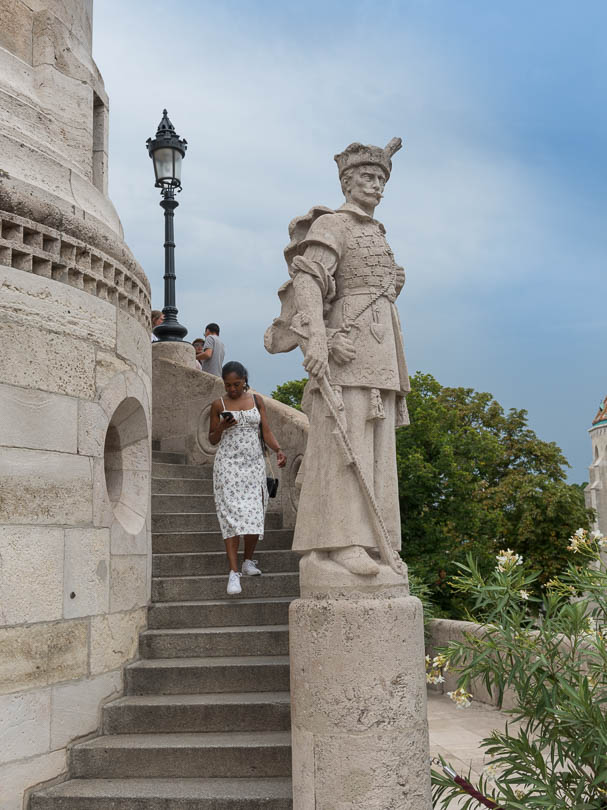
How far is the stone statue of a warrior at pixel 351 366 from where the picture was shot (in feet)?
14.2

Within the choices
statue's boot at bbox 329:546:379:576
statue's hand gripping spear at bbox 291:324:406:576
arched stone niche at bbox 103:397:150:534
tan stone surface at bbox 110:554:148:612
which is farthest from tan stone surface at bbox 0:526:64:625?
statue's hand gripping spear at bbox 291:324:406:576

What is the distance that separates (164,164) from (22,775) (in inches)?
331

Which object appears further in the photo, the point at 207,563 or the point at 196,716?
the point at 207,563

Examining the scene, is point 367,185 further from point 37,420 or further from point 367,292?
point 37,420

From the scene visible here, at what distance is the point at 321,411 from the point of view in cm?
449

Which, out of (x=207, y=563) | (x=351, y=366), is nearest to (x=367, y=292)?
(x=351, y=366)

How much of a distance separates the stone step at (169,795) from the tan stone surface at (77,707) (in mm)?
275

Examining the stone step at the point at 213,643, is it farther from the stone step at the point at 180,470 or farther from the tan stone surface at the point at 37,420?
the stone step at the point at 180,470

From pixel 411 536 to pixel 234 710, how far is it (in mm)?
9106

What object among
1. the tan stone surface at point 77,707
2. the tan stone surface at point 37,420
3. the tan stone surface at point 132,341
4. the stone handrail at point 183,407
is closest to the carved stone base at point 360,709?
the tan stone surface at point 77,707

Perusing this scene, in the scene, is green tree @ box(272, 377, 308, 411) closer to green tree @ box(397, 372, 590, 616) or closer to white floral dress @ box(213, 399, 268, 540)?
green tree @ box(397, 372, 590, 616)

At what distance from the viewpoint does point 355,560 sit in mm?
4227

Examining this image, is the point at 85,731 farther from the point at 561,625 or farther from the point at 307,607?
the point at 561,625

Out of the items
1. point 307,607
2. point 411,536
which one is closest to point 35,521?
point 307,607
